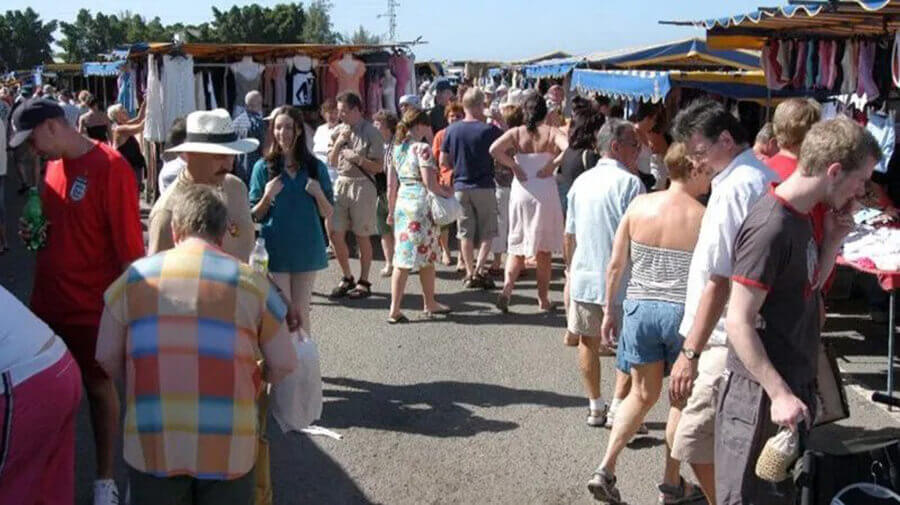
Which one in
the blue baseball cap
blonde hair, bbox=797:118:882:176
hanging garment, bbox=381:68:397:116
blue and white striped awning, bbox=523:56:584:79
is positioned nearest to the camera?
blonde hair, bbox=797:118:882:176

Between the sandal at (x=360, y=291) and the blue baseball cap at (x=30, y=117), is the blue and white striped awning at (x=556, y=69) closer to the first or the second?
the sandal at (x=360, y=291)

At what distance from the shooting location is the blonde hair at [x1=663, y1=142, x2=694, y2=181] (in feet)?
14.1

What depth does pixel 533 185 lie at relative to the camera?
8.20 m

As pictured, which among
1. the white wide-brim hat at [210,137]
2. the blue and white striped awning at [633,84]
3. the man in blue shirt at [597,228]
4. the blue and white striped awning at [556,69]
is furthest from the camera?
the blue and white striped awning at [556,69]

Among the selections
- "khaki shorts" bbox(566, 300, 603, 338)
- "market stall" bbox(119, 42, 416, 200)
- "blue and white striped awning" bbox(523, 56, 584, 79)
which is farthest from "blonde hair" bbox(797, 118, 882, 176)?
"blue and white striped awning" bbox(523, 56, 584, 79)

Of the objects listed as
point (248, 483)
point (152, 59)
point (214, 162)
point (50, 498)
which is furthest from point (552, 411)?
point (152, 59)

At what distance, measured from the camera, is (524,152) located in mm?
8219

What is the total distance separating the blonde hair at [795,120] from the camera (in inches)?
178

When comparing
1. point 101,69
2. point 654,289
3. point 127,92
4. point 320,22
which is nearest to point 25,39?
point 320,22

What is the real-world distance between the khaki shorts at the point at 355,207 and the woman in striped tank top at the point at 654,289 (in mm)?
4539

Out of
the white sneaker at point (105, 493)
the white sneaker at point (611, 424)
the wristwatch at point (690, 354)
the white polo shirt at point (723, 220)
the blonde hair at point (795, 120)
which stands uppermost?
the blonde hair at point (795, 120)

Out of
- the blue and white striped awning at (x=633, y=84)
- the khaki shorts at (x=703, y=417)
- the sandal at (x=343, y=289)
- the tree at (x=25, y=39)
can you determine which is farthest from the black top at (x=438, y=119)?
the tree at (x=25, y=39)

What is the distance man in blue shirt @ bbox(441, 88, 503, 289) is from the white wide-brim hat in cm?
443

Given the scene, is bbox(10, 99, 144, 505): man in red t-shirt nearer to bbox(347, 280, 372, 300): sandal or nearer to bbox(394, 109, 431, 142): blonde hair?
bbox(394, 109, 431, 142): blonde hair
